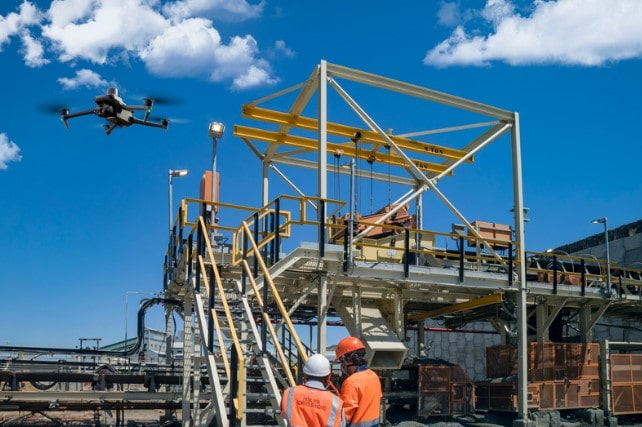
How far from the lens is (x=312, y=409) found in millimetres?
5668

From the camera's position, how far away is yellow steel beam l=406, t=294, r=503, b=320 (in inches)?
688

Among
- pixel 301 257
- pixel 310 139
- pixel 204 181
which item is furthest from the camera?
pixel 310 139

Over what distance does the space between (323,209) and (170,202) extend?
854cm

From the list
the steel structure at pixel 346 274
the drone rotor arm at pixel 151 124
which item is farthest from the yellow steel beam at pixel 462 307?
the drone rotor arm at pixel 151 124

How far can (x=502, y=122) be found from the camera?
62.5 ft

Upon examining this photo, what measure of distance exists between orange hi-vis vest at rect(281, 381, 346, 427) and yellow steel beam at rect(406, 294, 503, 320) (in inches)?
486

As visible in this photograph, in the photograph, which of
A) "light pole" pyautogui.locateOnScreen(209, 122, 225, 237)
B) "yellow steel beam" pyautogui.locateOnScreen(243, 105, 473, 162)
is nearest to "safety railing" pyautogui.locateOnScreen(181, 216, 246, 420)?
"light pole" pyautogui.locateOnScreen(209, 122, 225, 237)

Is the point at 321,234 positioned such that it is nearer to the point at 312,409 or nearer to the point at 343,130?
the point at 343,130

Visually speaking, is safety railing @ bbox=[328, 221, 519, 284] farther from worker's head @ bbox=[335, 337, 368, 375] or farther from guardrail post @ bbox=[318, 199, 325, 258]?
worker's head @ bbox=[335, 337, 368, 375]

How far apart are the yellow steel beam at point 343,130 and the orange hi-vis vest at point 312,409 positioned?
41.6 feet

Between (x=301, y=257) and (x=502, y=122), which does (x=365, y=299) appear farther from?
(x=502, y=122)

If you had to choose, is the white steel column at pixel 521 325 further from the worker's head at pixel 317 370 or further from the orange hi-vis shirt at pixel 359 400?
the worker's head at pixel 317 370

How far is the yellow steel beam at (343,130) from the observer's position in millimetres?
18031

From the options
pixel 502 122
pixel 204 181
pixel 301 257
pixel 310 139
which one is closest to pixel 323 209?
pixel 301 257
